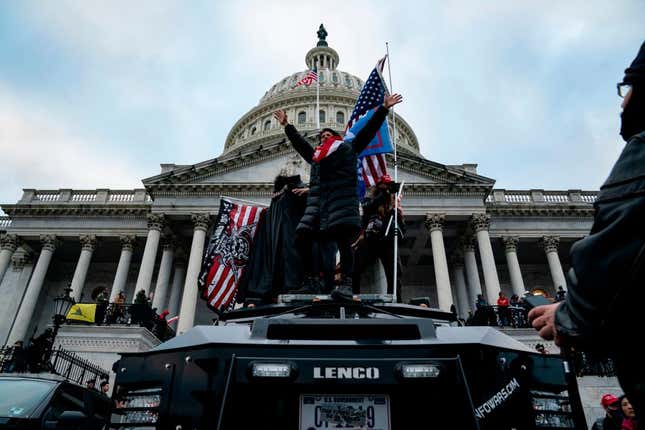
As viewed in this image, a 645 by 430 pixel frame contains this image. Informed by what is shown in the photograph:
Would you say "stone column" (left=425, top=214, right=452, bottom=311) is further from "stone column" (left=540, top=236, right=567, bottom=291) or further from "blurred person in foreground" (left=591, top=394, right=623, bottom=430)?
"blurred person in foreground" (left=591, top=394, right=623, bottom=430)

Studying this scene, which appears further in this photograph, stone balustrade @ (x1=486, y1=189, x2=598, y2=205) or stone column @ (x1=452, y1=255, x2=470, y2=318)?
stone balustrade @ (x1=486, y1=189, x2=598, y2=205)

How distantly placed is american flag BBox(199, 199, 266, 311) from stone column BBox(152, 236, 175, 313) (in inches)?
814

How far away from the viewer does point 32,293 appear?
30.0 m

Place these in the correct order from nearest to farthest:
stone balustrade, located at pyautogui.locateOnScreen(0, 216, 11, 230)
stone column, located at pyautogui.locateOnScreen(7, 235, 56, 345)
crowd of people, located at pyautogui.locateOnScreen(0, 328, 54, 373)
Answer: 1. crowd of people, located at pyautogui.locateOnScreen(0, 328, 54, 373)
2. stone column, located at pyautogui.locateOnScreen(7, 235, 56, 345)
3. stone balustrade, located at pyautogui.locateOnScreen(0, 216, 11, 230)

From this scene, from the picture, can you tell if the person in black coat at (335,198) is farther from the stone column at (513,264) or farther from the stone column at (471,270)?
the stone column at (513,264)

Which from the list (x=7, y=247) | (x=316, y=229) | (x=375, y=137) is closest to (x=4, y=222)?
(x=7, y=247)

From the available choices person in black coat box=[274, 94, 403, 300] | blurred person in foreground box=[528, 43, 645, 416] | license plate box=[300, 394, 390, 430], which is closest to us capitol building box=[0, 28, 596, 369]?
person in black coat box=[274, 94, 403, 300]

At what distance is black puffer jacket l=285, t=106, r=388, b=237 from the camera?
507cm

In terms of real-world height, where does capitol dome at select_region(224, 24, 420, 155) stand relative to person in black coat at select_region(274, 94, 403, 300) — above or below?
above

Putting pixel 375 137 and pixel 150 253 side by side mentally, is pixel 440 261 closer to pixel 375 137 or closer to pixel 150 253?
pixel 150 253

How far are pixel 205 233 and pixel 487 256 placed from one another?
59.3 ft

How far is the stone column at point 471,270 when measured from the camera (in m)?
28.7

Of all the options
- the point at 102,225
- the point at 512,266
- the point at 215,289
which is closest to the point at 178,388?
the point at 215,289

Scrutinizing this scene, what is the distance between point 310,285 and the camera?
5.34 metres
